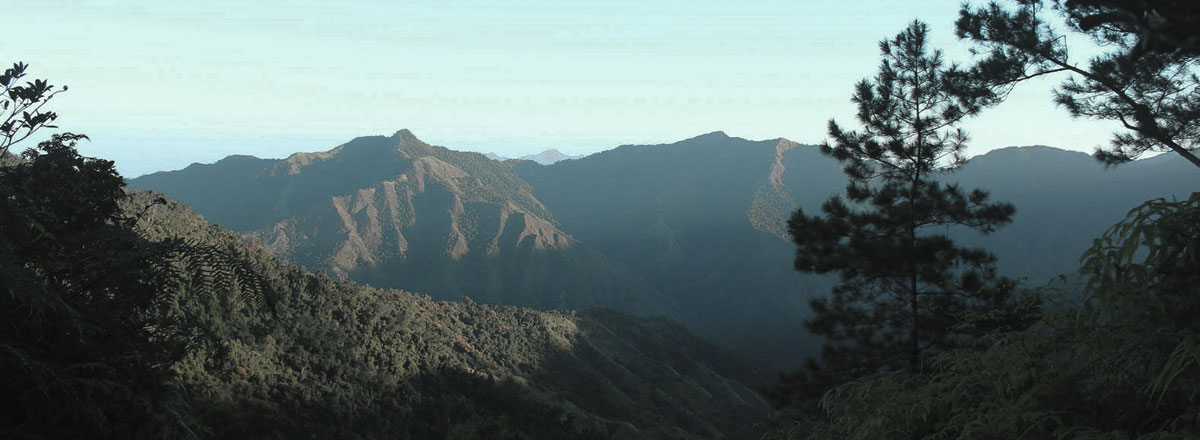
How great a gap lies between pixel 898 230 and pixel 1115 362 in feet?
50.6

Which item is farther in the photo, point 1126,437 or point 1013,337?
point 1013,337

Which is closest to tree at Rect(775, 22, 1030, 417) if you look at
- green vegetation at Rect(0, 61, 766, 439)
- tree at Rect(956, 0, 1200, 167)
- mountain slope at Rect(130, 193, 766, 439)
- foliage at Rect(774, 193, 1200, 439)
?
tree at Rect(956, 0, 1200, 167)

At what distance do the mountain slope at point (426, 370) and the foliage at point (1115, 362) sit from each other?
36.7m

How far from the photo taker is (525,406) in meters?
87.6

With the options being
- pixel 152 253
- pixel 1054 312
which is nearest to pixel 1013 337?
pixel 1054 312

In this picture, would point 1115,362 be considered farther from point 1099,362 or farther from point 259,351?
point 259,351

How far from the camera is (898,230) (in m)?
18.3

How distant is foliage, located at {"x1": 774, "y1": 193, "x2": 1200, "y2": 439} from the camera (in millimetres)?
3398

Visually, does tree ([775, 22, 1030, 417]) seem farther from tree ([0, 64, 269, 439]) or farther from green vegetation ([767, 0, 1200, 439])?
tree ([0, 64, 269, 439])

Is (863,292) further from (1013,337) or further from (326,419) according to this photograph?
(326,419)

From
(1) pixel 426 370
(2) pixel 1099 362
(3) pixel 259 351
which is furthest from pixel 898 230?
(1) pixel 426 370

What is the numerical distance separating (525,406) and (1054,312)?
87387 mm

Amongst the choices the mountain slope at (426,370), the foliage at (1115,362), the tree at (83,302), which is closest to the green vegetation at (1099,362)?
the foliage at (1115,362)

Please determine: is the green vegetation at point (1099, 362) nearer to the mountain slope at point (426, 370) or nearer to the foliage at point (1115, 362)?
the foliage at point (1115, 362)
